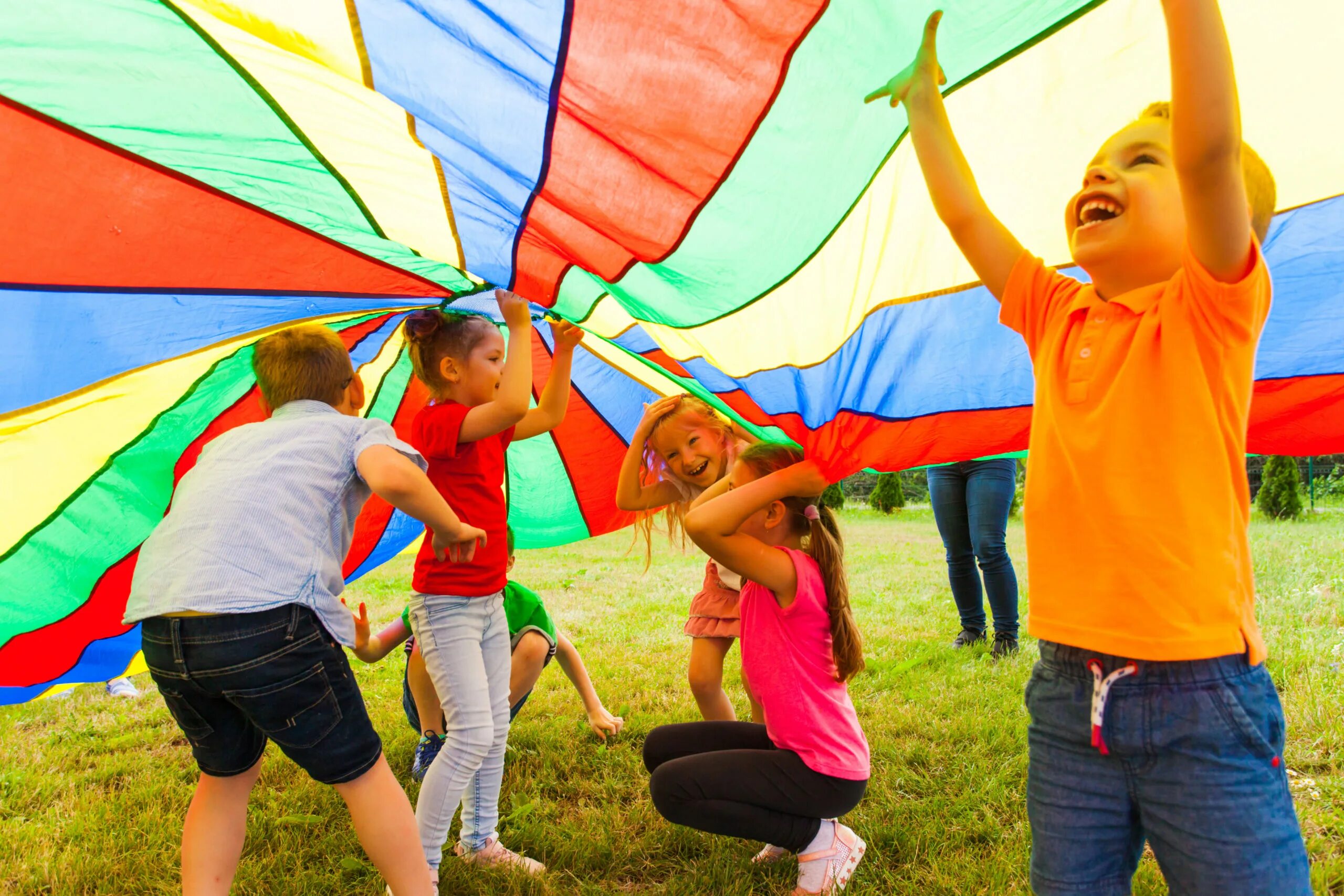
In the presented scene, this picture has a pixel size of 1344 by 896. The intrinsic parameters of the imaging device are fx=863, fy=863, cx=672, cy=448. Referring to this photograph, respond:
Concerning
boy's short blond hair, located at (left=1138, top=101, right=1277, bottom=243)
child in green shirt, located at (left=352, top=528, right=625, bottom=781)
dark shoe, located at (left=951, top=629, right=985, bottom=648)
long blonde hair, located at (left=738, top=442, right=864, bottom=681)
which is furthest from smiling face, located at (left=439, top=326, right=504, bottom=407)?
dark shoe, located at (left=951, top=629, right=985, bottom=648)

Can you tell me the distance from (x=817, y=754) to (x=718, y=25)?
1.53 meters


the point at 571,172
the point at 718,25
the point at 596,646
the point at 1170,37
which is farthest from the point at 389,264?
the point at 596,646

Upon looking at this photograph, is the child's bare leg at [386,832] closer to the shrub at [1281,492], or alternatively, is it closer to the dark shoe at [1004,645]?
the dark shoe at [1004,645]

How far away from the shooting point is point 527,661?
286 cm

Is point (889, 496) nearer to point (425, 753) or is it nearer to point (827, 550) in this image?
point (425, 753)

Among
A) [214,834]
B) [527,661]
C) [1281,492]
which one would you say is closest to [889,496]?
[1281,492]

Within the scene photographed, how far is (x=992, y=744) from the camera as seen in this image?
2.74 m

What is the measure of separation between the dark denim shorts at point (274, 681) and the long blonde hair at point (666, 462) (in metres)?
1.01

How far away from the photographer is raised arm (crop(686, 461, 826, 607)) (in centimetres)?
187

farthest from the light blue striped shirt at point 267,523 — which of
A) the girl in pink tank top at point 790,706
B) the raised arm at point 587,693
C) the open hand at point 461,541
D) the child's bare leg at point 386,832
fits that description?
the raised arm at point 587,693

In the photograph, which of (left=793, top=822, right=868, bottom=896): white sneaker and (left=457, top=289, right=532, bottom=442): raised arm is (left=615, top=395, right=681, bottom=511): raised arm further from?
(left=793, top=822, right=868, bottom=896): white sneaker

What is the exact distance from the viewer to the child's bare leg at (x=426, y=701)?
2818 mm

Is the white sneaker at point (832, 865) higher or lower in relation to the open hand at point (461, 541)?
lower

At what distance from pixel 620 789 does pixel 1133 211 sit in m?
2.10
